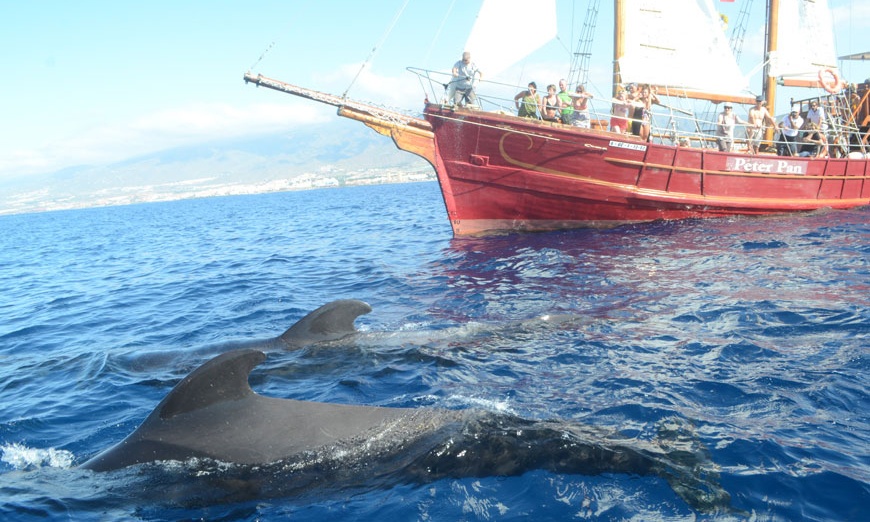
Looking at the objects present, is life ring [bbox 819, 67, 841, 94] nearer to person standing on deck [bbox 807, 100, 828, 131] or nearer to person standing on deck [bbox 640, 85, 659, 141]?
person standing on deck [bbox 807, 100, 828, 131]

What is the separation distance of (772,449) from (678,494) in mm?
1217

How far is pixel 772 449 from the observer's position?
4.95 meters

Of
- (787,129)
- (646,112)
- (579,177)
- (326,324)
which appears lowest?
(326,324)

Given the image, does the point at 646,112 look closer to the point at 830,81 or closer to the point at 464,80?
the point at 464,80

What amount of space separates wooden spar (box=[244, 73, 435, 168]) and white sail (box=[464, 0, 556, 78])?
8.80 feet

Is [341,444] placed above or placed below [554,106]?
below

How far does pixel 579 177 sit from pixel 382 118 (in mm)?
6523

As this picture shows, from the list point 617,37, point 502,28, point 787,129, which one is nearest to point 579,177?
point 502,28

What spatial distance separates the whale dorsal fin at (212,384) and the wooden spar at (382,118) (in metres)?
14.4

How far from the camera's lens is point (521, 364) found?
7.24 meters

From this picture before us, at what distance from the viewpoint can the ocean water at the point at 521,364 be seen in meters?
4.47

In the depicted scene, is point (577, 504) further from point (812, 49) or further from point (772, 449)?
point (812, 49)

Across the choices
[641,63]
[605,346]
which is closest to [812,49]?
[641,63]

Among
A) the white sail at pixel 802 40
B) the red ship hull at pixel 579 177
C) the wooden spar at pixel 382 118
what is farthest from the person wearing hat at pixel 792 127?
the wooden spar at pixel 382 118
